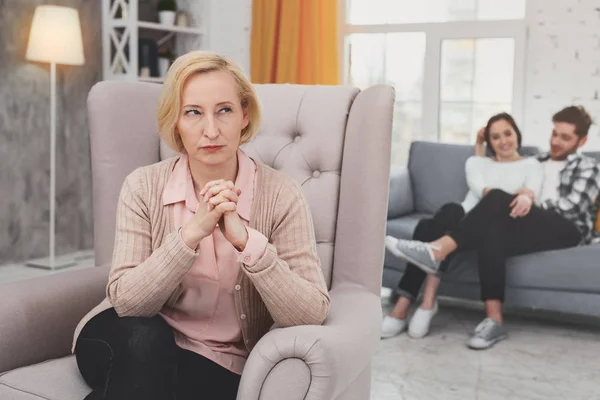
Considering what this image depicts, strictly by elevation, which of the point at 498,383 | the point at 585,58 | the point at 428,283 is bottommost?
the point at 498,383

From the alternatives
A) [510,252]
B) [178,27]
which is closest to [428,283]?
[510,252]

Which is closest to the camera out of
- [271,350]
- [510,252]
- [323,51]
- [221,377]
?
[271,350]

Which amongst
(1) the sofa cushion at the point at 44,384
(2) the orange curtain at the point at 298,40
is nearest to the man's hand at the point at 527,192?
(2) the orange curtain at the point at 298,40

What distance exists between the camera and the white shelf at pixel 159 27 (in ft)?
13.8

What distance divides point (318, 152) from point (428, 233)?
1.49m

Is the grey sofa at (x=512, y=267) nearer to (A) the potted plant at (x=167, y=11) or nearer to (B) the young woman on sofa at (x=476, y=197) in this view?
(B) the young woman on sofa at (x=476, y=197)

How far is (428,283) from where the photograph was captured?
306 cm

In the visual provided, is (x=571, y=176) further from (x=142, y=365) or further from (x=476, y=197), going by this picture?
(x=142, y=365)

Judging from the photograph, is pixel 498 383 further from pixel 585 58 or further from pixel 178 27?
pixel 178 27

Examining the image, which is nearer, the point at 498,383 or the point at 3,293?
the point at 3,293

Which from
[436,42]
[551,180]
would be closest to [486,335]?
[551,180]

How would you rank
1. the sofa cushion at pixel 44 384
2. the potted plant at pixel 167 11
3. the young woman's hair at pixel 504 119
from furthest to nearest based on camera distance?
the potted plant at pixel 167 11, the young woman's hair at pixel 504 119, the sofa cushion at pixel 44 384

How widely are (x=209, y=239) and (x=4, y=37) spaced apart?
294 centimetres

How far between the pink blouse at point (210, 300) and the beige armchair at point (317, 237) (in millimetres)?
171
